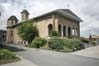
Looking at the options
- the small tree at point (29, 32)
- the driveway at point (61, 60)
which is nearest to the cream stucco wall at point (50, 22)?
the small tree at point (29, 32)

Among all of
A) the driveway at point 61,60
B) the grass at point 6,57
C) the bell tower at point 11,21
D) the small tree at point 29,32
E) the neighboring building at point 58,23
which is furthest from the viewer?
the bell tower at point 11,21

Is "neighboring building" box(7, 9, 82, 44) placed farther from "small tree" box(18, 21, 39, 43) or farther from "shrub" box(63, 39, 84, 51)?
"shrub" box(63, 39, 84, 51)

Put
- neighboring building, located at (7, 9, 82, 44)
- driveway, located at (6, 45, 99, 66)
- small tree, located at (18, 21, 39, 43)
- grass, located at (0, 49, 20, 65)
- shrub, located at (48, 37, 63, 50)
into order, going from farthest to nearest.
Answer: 1. small tree, located at (18, 21, 39, 43)
2. neighboring building, located at (7, 9, 82, 44)
3. shrub, located at (48, 37, 63, 50)
4. grass, located at (0, 49, 20, 65)
5. driveway, located at (6, 45, 99, 66)

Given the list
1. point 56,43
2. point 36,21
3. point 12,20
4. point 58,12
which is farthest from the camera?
point 12,20

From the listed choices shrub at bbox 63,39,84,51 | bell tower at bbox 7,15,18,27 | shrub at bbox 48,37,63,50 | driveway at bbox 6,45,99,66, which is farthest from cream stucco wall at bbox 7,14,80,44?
bell tower at bbox 7,15,18,27

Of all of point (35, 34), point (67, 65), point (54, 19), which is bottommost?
point (67, 65)

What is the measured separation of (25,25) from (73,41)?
62.1 ft

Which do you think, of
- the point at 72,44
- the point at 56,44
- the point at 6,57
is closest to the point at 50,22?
the point at 56,44

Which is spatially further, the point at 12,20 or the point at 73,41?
the point at 12,20

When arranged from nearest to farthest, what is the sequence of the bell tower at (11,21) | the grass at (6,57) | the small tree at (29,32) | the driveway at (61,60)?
the driveway at (61,60) < the grass at (6,57) < the small tree at (29,32) < the bell tower at (11,21)

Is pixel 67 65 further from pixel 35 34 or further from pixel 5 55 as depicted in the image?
pixel 35 34

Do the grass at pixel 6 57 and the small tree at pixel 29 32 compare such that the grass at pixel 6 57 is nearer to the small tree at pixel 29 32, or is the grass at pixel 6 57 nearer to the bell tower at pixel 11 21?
the small tree at pixel 29 32

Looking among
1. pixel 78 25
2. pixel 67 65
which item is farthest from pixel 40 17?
pixel 67 65

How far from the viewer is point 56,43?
101 ft
